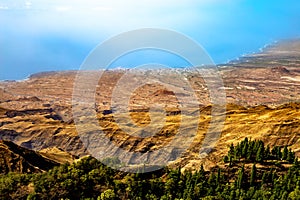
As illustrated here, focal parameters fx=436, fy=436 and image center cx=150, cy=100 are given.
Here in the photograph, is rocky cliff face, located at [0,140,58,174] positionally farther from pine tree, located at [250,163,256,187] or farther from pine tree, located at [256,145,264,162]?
pine tree, located at [256,145,264,162]

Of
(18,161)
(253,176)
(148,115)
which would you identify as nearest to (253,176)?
(253,176)

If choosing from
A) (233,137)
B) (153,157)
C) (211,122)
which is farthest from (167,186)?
(211,122)

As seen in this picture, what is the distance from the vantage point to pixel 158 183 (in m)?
34.3

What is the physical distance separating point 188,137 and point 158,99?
69.5 m

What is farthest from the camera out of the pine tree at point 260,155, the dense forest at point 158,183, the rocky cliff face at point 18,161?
the rocky cliff face at point 18,161

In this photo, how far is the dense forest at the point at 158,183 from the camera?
3188 cm

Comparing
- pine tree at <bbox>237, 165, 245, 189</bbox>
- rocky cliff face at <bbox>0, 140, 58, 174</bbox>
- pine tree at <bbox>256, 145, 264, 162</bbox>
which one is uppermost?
rocky cliff face at <bbox>0, 140, 58, 174</bbox>

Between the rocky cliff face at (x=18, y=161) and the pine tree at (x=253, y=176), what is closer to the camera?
the pine tree at (x=253, y=176)

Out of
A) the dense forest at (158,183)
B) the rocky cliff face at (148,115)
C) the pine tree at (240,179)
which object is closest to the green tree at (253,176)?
the dense forest at (158,183)

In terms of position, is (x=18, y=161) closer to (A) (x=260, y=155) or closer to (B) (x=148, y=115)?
(A) (x=260, y=155)

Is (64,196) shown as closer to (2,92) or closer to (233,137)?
(233,137)

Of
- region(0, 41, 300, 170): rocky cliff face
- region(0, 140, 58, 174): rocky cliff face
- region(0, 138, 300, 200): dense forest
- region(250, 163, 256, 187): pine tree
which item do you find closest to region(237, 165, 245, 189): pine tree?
region(0, 138, 300, 200): dense forest

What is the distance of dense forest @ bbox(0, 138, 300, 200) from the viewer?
105 feet

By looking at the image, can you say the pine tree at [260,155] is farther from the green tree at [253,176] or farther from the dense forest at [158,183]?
the green tree at [253,176]
